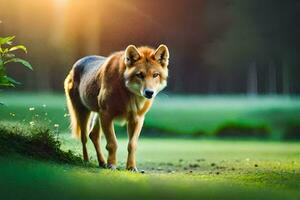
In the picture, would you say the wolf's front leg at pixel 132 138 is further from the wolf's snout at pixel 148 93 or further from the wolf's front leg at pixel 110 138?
the wolf's snout at pixel 148 93

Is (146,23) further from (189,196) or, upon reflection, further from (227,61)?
(189,196)

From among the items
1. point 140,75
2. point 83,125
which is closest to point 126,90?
A: point 140,75

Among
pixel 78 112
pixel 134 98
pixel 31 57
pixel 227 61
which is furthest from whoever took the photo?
pixel 227 61

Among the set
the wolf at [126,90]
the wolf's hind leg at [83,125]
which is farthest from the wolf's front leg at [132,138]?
the wolf's hind leg at [83,125]

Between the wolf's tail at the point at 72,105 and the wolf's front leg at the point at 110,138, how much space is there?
700mm

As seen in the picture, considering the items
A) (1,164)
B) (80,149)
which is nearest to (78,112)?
Answer: (80,149)

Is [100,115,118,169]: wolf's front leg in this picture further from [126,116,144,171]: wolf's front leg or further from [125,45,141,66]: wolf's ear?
[125,45,141,66]: wolf's ear

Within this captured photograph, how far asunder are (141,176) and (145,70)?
32.0 inches

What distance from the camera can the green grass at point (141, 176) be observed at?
17.9ft

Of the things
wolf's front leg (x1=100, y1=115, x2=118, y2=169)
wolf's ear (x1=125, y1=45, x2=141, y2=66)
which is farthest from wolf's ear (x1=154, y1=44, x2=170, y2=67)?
wolf's front leg (x1=100, y1=115, x2=118, y2=169)

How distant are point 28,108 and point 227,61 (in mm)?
2249

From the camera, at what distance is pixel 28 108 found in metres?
7.00

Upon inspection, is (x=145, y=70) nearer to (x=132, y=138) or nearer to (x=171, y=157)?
(x=132, y=138)

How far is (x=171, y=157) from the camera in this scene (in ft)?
24.1
